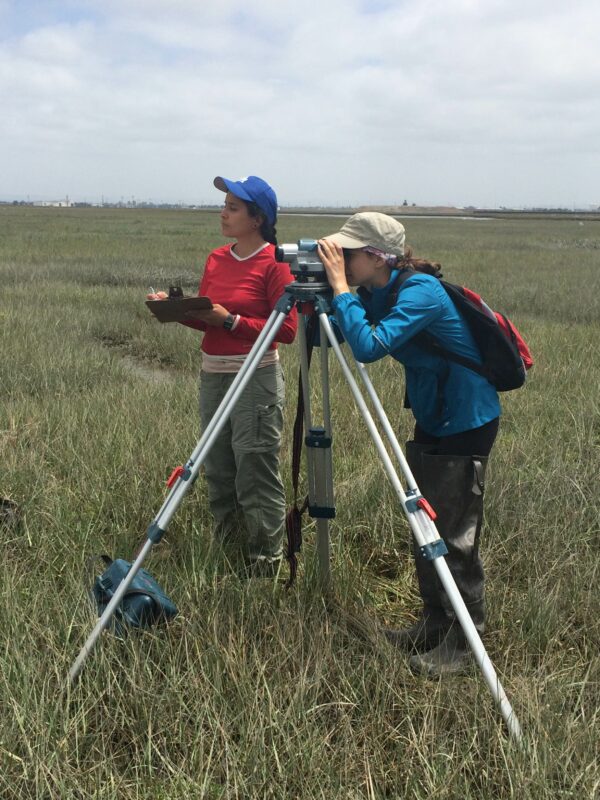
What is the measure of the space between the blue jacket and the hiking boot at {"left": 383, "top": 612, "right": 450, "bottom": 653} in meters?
0.73

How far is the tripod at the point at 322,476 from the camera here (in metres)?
1.74

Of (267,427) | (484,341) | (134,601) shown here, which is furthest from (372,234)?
(134,601)

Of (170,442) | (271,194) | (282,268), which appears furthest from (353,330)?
(170,442)

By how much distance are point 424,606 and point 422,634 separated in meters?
0.12

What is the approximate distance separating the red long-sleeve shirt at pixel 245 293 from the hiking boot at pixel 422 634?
1314 mm

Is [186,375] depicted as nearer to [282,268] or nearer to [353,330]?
[282,268]

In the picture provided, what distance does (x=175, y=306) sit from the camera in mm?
2443

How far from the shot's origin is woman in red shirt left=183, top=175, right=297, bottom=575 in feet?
9.12

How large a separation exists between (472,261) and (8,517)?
1909 centimetres

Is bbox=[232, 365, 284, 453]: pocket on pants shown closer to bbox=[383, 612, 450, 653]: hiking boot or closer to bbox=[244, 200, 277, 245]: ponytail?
bbox=[244, 200, 277, 245]: ponytail

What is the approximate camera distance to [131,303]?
10.6 metres

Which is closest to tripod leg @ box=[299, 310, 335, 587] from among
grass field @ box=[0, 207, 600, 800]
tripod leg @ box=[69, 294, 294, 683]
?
tripod leg @ box=[69, 294, 294, 683]

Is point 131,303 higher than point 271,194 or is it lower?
lower

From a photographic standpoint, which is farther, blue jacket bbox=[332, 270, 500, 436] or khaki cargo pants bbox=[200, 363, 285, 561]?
khaki cargo pants bbox=[200, 363, 285, 561]
